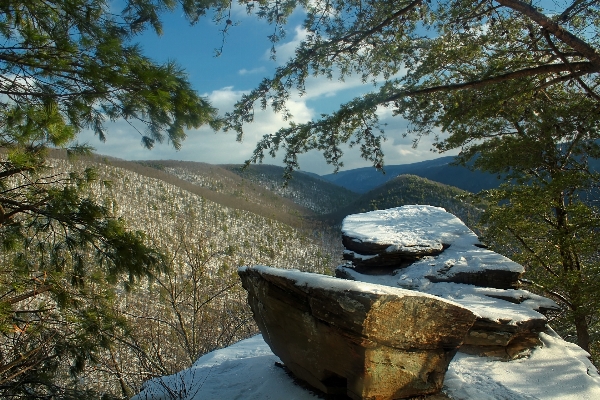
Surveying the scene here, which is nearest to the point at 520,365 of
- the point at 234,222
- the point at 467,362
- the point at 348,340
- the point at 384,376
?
the point at 467,362

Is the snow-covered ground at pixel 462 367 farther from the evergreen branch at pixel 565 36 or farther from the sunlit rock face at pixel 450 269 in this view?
the evergreen branch at pixel 565 36

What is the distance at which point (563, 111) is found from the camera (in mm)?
6926

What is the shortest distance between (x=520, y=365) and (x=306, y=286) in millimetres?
3463

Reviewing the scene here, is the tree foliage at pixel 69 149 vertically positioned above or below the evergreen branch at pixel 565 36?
below

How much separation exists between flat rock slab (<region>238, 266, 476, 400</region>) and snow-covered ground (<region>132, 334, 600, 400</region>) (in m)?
0.49

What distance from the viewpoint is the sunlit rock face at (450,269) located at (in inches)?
227

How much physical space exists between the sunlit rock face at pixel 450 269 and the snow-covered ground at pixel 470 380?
33 cm

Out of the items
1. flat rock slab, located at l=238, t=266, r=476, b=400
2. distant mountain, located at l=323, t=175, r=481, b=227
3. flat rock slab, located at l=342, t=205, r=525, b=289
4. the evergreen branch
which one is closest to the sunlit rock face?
flat rock slab, located at l=342, t=205, r=525, b=289

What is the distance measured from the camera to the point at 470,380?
4.99 m

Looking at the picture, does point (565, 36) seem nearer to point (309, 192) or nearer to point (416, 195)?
point (416, 195)

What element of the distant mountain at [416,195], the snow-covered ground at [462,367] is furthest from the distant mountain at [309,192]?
the snow-covered ground at [462,367]

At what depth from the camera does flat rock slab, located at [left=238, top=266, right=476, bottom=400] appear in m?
4.04

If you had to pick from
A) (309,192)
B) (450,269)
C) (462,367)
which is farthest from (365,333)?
(309,192)

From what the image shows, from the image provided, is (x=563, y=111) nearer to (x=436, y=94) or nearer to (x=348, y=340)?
(x=436, y=94)
